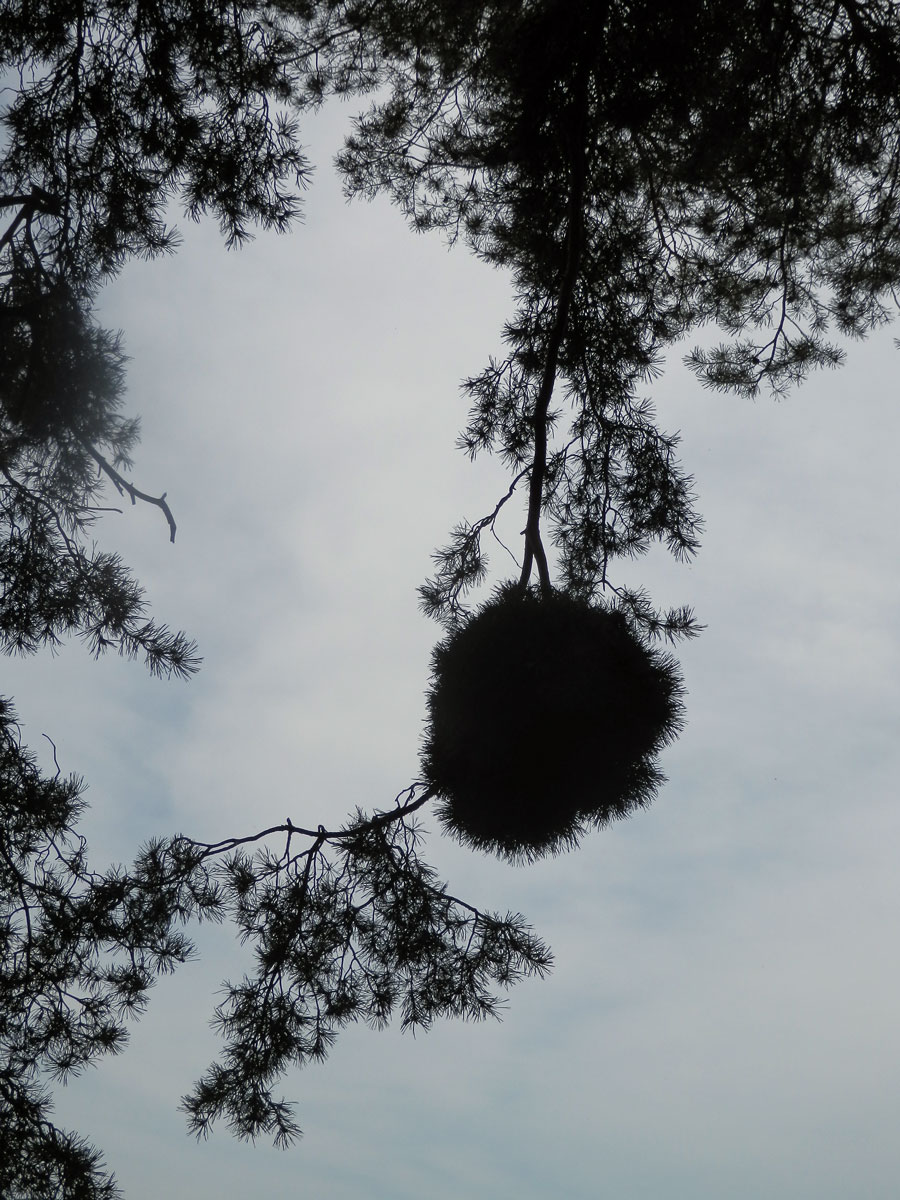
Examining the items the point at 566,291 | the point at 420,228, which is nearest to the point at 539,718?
the point at 566,291

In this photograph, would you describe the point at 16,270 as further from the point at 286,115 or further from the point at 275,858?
the point at 275,858

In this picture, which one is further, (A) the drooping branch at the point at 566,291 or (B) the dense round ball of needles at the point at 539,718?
(A) the drooping branch at the point at 566,291

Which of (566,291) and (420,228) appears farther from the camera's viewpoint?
(420,228)

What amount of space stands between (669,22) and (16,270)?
1991mm

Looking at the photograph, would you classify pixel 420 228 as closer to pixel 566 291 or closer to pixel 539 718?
pixel 566 291

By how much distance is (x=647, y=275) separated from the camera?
2.99 metres

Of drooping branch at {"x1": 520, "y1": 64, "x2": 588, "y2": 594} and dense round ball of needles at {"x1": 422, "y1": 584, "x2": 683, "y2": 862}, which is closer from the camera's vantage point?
dense round ball of needles at {"x1": 422, "y1": 584, "x2": 683, "y2": 862}

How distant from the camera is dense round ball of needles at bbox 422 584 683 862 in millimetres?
1686

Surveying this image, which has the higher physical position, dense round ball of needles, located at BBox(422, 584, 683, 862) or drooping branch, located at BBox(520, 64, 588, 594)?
drooping branch, located at BBox(520, 64, 588, 594)

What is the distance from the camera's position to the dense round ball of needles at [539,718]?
169 centimetres

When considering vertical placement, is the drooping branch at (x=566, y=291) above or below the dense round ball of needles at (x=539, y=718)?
above

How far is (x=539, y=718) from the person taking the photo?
168 cm

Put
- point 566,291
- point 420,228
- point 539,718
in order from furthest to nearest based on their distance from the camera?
point 420,228 → point 566,291 → point 539,718

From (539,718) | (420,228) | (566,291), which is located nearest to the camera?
(539,718)
